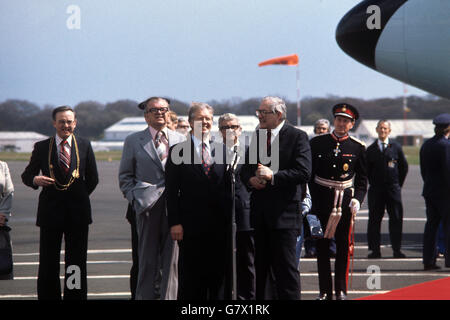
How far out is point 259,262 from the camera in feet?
18.6

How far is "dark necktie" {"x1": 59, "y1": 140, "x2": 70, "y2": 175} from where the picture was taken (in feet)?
20.4

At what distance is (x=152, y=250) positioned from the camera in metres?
6.02

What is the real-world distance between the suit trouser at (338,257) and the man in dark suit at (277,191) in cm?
115

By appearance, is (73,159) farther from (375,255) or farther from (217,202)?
(375,255)

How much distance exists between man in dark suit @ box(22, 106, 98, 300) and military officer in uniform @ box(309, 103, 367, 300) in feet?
7.63

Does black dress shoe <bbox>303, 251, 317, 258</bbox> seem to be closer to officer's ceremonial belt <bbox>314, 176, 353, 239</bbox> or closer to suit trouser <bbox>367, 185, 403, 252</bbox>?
suit trouser <bbox>367, 185, 403, 252</bbox>

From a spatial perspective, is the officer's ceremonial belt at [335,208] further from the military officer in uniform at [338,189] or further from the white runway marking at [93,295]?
the white runway marking at [93,295]

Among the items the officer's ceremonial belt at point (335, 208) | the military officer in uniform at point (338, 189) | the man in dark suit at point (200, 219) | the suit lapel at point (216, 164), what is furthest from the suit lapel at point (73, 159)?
the officer's ceremonial belt at point (335, 208)

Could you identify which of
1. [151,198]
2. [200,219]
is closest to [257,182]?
[200,219]

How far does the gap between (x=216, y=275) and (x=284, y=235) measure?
644mm

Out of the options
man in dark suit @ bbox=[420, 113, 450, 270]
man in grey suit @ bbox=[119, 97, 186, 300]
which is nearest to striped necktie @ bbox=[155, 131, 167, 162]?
man in grey suit @ bbox=[119, 97, 186, 300]

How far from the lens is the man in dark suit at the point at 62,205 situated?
19.9 ft
